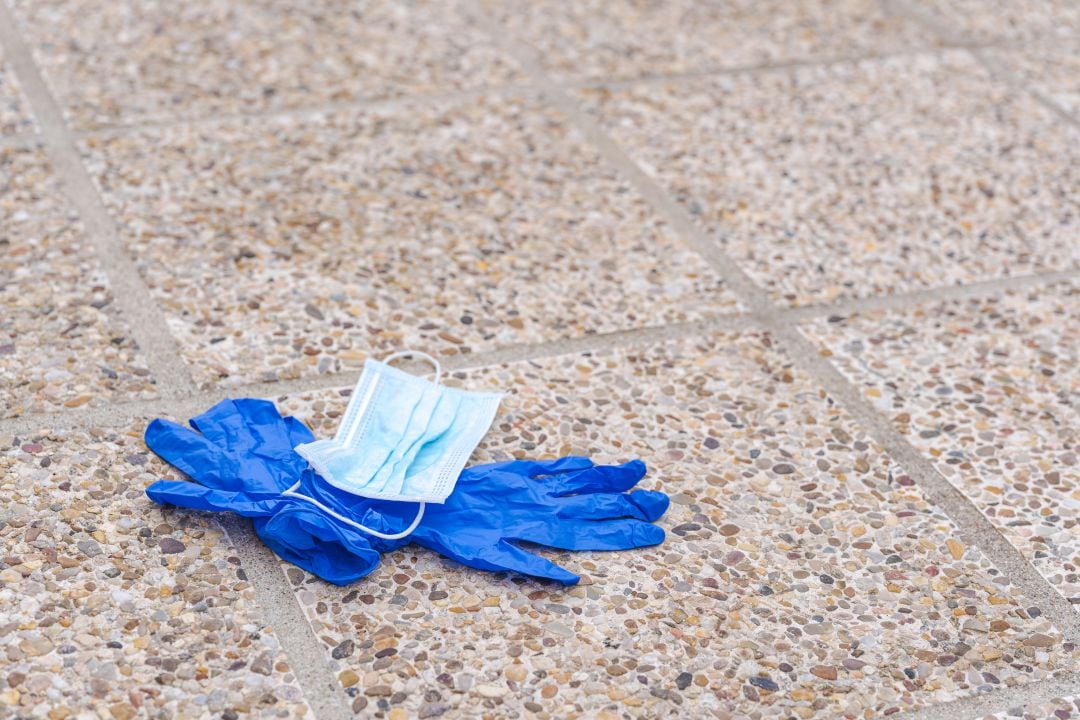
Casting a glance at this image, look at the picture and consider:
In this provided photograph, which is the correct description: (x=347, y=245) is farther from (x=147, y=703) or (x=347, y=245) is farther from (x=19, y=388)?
(x=147, y=703)

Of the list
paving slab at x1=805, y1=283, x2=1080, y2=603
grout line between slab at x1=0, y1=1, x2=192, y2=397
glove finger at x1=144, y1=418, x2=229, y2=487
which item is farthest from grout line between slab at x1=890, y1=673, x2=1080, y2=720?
grout line between slab at x1=0, y1=1, x2=192, y2=397

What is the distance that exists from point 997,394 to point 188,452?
1729 mm

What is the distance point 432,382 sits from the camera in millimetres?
2645

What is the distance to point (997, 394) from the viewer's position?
277cm

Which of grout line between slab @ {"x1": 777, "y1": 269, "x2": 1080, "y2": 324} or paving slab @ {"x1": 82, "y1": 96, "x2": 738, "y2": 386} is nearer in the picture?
paving slab @ {"x1": 82, "y1": 96, "x2": 738, "y2": 386}

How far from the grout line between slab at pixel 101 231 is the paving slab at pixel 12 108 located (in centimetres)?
2

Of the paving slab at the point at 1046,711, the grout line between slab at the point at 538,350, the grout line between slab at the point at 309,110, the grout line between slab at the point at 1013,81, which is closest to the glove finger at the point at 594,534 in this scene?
the grout line between slab at the point at 538,350

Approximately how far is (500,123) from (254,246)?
95 centimetres

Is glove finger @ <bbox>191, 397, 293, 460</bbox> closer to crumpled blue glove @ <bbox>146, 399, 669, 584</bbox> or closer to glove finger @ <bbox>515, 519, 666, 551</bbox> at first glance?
crumpled blue glove @ <bbox>146, 399, 669, 584</bbox>

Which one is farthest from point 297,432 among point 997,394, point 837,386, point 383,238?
point 997,394

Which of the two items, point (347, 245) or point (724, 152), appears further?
point (724, 152)

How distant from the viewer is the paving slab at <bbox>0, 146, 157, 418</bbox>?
253 centimetres

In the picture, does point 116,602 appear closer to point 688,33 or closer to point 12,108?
point 12,108

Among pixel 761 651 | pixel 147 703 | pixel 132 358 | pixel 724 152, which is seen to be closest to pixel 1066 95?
pixel 724 152
